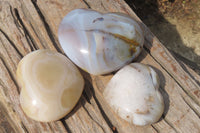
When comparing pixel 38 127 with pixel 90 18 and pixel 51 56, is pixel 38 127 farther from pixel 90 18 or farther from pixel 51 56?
pixel 90 18

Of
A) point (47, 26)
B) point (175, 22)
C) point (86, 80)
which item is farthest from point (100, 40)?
point (175, 22)

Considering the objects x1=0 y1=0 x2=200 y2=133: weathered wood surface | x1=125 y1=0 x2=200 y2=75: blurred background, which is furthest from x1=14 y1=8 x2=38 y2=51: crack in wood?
x1=125 y1=0 x2=200 y2=75: blurred background

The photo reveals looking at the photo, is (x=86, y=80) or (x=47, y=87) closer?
(x=47, y=87)

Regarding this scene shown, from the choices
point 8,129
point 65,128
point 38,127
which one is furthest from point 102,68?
point 8,129

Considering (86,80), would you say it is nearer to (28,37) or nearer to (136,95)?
(136,95)

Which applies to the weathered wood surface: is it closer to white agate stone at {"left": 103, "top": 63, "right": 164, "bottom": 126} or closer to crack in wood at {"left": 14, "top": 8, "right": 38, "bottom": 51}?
crack in wood at {"left": 14, "top": 8, "right": 38, "bottom": 51}

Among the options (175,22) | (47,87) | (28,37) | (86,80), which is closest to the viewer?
(47,87)

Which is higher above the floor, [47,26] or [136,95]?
[47,26]

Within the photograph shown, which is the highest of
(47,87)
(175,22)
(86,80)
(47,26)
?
(47,26)
